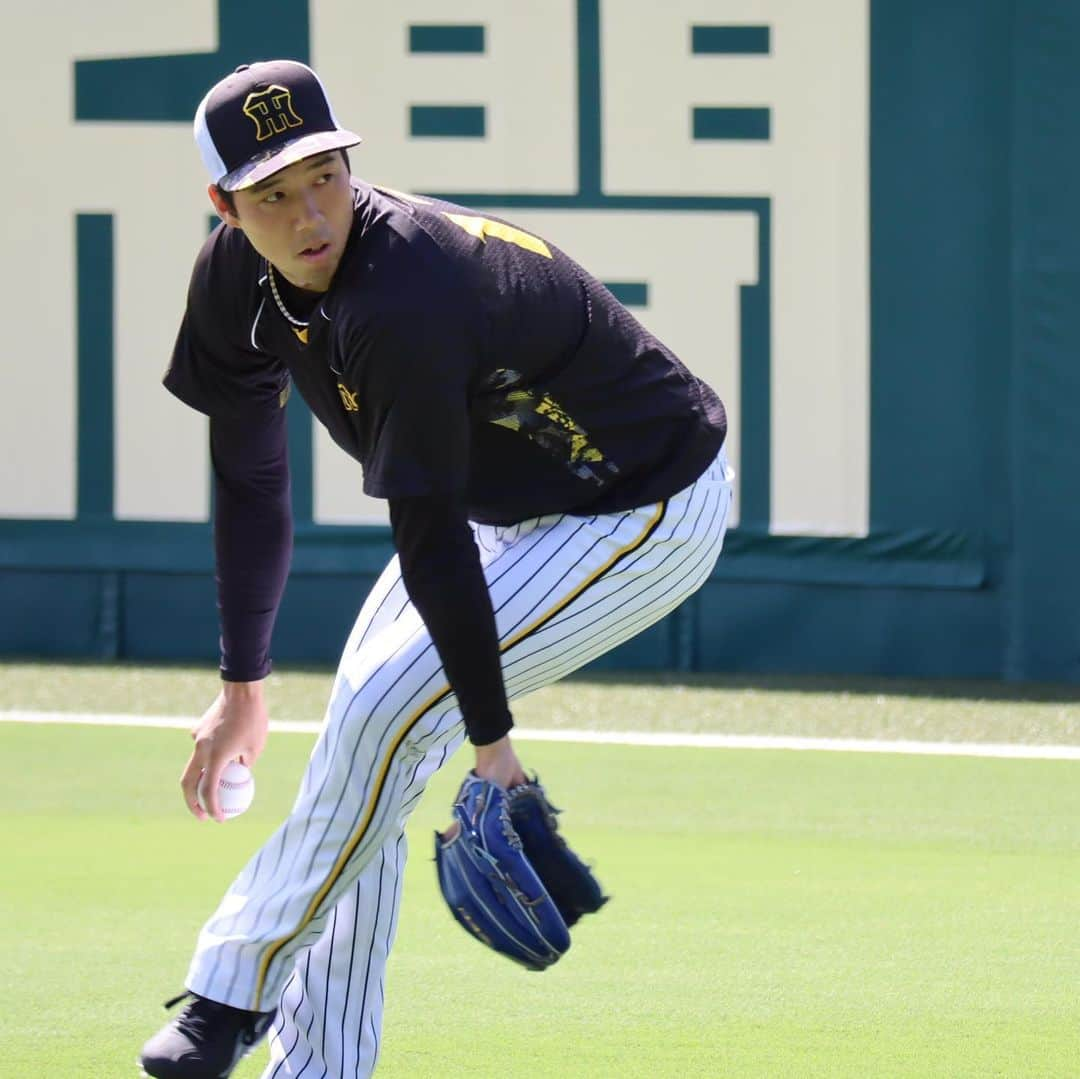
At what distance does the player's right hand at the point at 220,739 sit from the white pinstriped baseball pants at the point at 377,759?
371 millimetres

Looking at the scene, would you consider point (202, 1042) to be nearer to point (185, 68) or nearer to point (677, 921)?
point (677, 921)

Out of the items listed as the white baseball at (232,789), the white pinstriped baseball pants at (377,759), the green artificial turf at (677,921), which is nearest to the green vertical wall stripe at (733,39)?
the green artificial turf at (677,921)

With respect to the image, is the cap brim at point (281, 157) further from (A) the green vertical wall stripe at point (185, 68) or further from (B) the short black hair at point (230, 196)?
(A) the green vertical wall stripe at point (185, 68)

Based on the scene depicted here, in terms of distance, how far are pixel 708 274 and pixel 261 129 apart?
228 inches

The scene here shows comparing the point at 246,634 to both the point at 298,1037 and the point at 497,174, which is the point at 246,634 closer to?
the point at 298,1037

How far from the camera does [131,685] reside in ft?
28.5

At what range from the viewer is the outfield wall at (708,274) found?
8508 millimetres

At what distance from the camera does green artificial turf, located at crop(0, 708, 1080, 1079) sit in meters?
3.96

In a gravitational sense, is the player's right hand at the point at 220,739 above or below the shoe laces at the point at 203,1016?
above

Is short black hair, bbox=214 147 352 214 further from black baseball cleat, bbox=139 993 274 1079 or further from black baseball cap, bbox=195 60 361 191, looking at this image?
black baseball cleat, bbox=139 993 274 1079

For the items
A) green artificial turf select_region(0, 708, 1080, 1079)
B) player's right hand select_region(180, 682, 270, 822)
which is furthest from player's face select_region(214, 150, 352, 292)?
green artificial turf select_region(0, 708, 1080, 1079)

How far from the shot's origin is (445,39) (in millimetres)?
8992

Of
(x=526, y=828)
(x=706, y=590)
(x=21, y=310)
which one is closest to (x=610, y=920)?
(x=526, y=828)

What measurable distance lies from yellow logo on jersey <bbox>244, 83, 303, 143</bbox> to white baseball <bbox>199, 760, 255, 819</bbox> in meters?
1.27
